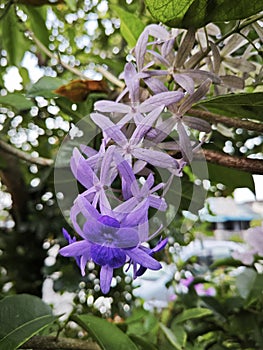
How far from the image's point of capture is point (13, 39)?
0.63 metres

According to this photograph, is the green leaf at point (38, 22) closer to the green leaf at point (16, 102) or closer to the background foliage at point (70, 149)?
the background foliage at point (70, 149)

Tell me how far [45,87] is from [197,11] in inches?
8.1

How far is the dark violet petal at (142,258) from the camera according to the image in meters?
0.24

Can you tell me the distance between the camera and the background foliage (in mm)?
313

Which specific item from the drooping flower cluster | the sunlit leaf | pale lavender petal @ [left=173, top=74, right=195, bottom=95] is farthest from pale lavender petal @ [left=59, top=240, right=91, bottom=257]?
the sunlit leaf

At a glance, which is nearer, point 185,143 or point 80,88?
point 185,143

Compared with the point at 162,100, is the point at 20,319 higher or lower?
lower

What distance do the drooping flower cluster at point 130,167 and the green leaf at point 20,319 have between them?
10cm

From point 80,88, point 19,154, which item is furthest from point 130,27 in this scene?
point 19,154

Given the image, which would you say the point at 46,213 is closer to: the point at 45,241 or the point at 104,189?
the point at 45,241

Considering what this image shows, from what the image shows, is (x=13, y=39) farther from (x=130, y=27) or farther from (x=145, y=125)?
(x=145, y=125)

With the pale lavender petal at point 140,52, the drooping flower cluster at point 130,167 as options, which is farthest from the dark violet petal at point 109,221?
the pale lavender petal at point 140,52

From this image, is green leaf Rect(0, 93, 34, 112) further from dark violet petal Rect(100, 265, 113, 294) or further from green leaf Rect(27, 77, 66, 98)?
dark violet petal Rect(100, 265, 113, 294)

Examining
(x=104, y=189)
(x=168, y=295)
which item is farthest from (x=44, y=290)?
(x=104, y=189)
